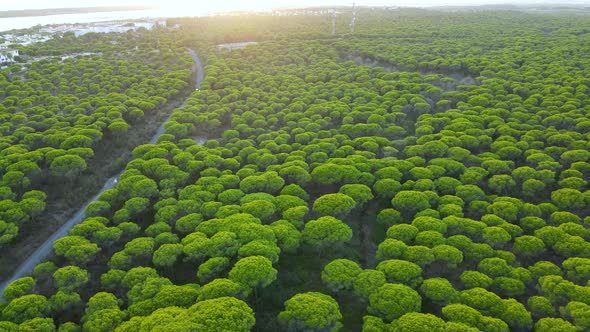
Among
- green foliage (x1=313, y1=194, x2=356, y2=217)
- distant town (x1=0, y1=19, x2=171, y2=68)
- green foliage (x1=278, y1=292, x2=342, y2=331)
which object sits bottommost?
green foliage (x1=278, y1=292, x2=342, y2=331)

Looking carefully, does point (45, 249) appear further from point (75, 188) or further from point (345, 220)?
point (345, 220)

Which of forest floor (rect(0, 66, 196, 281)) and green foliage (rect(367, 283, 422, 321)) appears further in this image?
forest floor (rect(0, 66, 196, 281))

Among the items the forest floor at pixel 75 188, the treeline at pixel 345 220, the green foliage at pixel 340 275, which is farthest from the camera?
the forest floor at pixel 75 188

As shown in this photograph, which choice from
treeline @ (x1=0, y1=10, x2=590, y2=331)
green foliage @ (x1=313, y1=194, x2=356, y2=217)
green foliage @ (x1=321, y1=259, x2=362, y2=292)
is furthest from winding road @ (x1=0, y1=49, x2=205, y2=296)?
green foliage @ (x1=321, y1=259, x2=362, y2=292)

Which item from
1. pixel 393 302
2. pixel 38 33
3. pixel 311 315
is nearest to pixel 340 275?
pixel 393 302

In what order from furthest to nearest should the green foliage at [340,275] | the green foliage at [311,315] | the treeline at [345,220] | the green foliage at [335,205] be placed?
the green foliage at [335,205], the green foliage at [340,275], the treeline at [345,220], the green foliage at [311,315]

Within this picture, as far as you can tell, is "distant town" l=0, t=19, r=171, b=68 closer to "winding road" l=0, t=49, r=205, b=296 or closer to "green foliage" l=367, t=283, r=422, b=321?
"winding road" l=0, t=49, r=205, b=296

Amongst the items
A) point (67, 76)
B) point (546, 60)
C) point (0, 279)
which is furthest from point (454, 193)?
point (67, 76)

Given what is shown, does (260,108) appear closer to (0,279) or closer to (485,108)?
(485,108)

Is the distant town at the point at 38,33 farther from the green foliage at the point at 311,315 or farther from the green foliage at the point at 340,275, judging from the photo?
the green foliage at the point at 311,315

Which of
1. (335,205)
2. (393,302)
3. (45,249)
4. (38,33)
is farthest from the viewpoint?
(38,33)

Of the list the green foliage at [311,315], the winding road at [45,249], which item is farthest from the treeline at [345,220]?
the winding road at [45,249]
